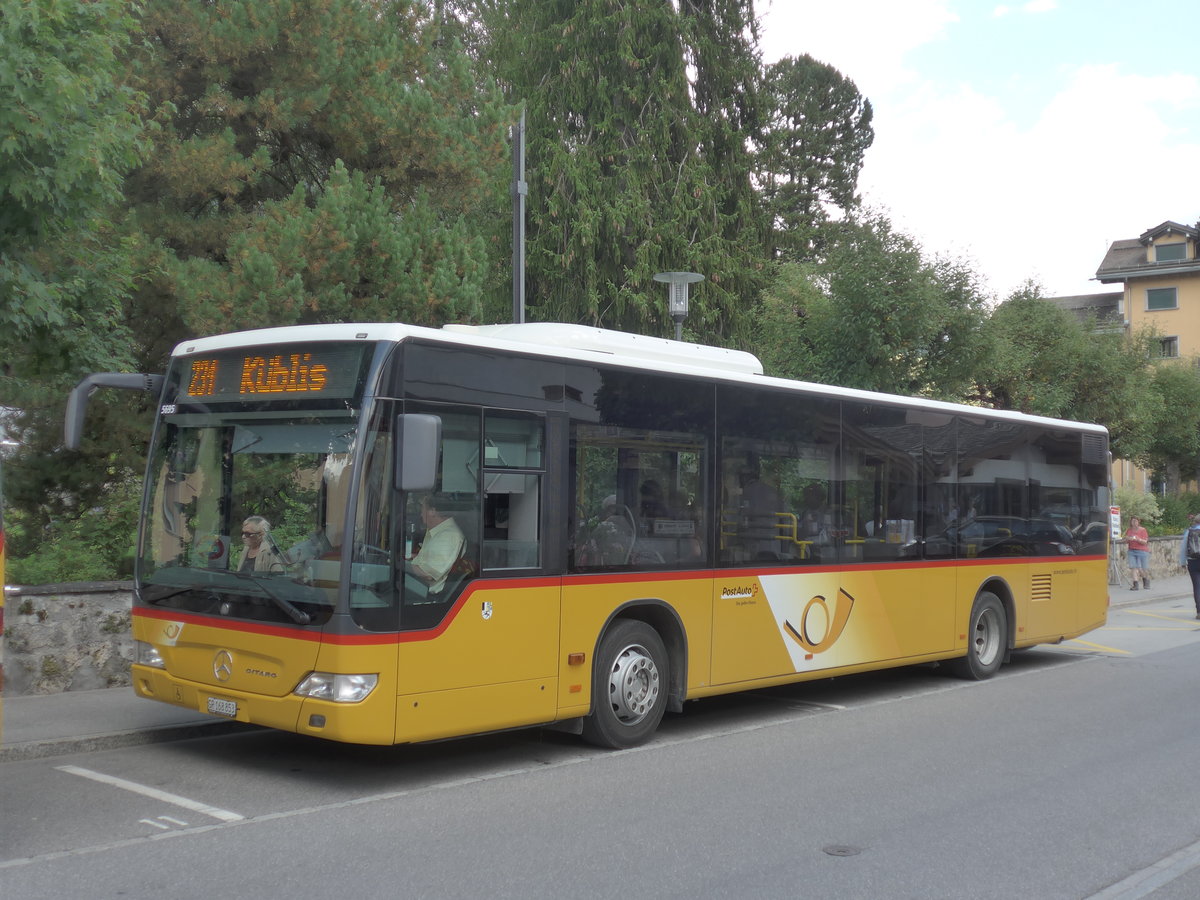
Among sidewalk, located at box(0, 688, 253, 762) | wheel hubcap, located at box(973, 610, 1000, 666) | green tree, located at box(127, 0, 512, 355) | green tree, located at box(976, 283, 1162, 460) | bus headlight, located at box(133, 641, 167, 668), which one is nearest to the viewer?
bus headlight, located at box(133, 641, 167, 668)

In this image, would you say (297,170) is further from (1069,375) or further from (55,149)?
(1069,375)

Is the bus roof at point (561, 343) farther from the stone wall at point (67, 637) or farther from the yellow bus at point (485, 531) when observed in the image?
the stone wall at point (67, 637)

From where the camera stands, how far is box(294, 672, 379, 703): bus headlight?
698 cm

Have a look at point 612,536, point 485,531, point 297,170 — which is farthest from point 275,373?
point 297,170

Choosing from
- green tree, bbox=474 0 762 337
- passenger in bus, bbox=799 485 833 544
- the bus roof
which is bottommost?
passenger in bus, bbox=799 485 833 544

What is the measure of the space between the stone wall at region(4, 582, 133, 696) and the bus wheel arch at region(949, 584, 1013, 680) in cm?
853

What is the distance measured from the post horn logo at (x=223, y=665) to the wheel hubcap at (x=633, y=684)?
2658 mm

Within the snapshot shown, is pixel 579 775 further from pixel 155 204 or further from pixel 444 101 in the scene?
pixel 444 101

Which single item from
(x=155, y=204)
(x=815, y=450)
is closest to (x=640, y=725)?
(x=815, y=450)

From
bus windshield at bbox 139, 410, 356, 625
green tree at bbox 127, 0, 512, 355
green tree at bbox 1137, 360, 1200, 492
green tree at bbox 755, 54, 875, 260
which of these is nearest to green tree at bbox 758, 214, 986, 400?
green tree at bbox 127, 0, 512, 355

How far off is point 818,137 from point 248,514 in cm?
4789

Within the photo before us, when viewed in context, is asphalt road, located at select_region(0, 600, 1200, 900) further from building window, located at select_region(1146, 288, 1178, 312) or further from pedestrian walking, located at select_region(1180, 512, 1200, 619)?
building window, located at select_region(1146, 288, 1178, 312)

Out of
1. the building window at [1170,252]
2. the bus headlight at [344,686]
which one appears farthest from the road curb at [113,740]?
the building window at [1170,252]

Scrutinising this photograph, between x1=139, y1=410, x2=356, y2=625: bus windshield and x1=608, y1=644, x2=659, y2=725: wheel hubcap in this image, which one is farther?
x1=608, y1=644, x2=659, y2=725: wheel hubcap
